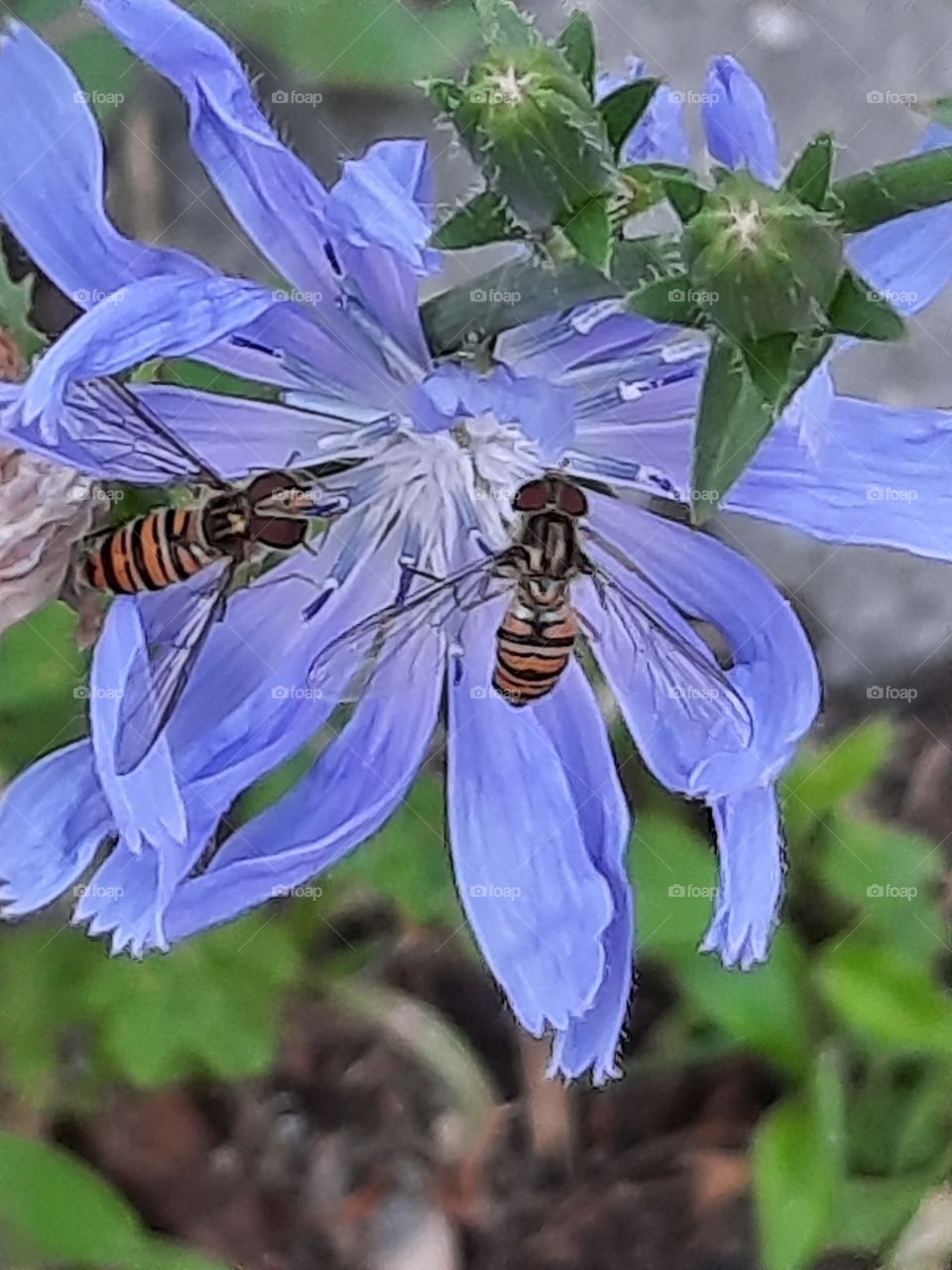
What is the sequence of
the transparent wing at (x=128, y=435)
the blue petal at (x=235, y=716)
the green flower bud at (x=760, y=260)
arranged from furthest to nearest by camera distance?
the blue petal at (x=235, y=716) < the transparent wing at (x=128, y=435) < the green flower bud at (x=760, y=260)

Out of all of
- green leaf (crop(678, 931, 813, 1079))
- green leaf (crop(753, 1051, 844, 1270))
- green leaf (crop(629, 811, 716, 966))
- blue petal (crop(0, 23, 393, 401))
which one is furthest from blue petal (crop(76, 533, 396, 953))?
green leaf (crop(753, 1051, 844, 1270))

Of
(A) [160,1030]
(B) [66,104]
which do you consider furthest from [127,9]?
(A) [160,1030]

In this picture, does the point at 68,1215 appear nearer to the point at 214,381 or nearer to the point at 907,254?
the point at 214,381

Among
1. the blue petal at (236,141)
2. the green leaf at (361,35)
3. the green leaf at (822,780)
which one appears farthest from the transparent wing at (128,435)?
the green leaf at (822,780)

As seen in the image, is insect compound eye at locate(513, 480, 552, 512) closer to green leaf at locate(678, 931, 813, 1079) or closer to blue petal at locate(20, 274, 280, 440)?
blue petal at locate(20, 274, 280, 440)

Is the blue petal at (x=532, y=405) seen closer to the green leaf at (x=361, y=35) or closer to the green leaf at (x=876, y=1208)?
the green leaf at (x=361, y=35)

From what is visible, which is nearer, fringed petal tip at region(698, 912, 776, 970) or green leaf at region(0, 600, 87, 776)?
fringed petal tip at region(698, 912, 776, 970)
